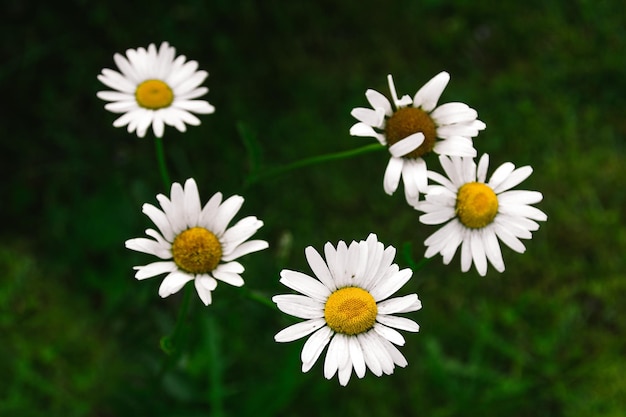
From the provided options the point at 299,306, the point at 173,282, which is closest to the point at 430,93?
the point at 299,306

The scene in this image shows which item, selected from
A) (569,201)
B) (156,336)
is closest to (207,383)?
(156,336)

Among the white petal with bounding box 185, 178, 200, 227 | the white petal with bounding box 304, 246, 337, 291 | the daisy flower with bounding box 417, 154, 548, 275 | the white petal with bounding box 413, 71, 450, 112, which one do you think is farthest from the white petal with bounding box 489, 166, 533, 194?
the white petal with bounding box 185, 178, 200, 227

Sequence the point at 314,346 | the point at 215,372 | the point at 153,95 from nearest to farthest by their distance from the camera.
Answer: the point at 314,346
the point at 153,95
the point at 215,372

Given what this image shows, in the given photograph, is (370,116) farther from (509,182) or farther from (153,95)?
(153,95)

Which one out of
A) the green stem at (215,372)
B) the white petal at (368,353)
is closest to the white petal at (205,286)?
the white petal at (368,353)

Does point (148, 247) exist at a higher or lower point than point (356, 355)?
higher

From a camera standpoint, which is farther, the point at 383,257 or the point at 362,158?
the point at 362,158

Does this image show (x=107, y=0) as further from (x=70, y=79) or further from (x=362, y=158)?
(x=362, y=158)

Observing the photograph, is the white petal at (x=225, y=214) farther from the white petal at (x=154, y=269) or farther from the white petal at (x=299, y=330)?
the white petal at (x=299, y=330)
